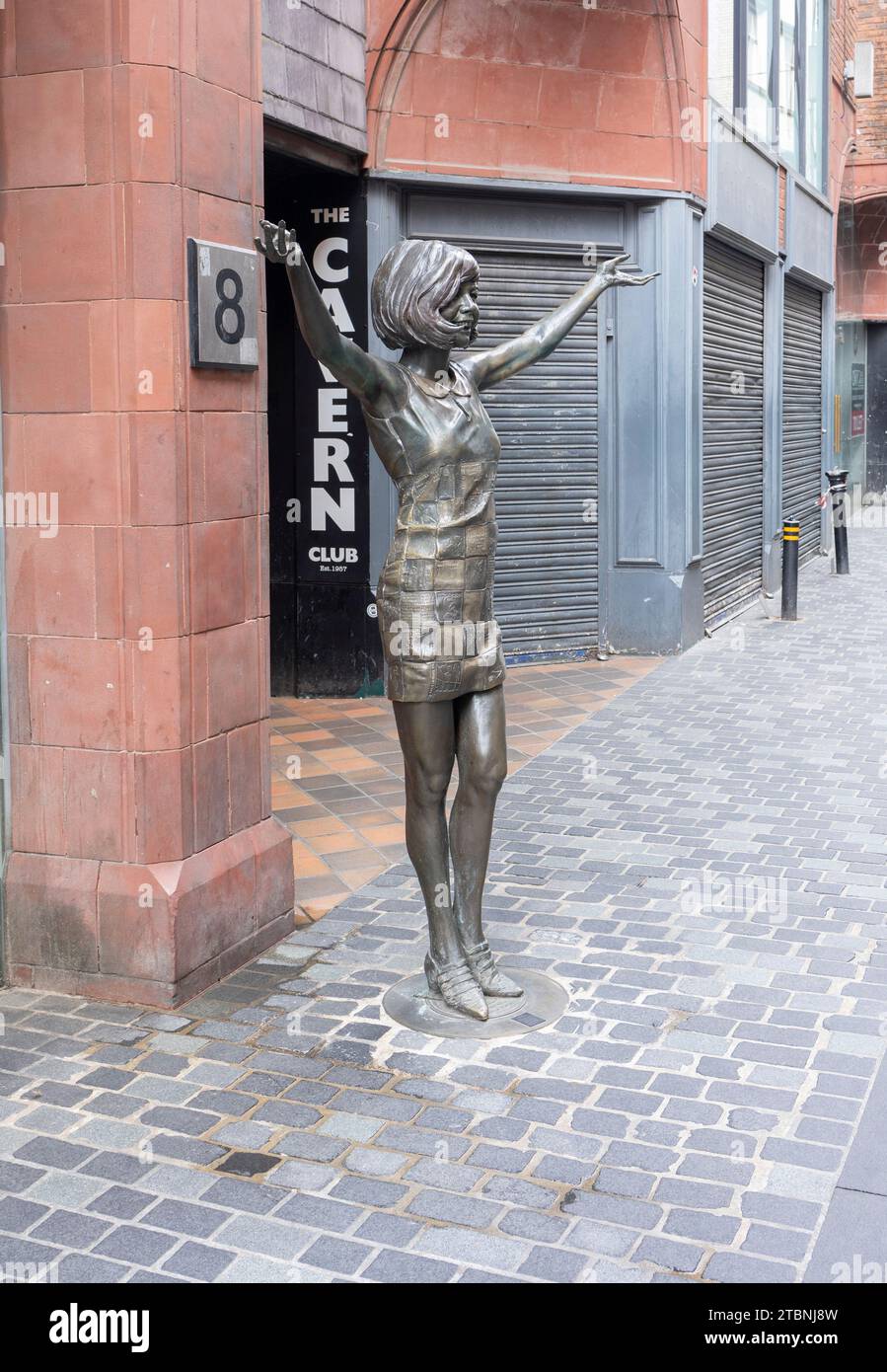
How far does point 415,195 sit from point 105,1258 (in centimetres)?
838

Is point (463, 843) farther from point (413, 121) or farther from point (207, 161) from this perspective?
point (413, 121)

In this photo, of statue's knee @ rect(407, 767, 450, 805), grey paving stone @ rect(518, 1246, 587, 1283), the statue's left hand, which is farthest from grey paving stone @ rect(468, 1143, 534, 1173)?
the statue's left hand

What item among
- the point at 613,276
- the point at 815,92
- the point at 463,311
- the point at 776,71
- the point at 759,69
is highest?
the point at 815,92

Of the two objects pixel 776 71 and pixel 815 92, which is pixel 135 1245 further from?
pixel 815 92

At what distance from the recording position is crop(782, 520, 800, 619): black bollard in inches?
526

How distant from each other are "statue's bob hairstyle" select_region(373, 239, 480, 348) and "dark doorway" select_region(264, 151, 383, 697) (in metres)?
5.31

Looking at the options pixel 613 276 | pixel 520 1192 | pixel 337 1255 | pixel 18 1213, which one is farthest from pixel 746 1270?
pixel 613 276

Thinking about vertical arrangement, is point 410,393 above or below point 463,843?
above

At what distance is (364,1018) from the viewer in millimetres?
4688

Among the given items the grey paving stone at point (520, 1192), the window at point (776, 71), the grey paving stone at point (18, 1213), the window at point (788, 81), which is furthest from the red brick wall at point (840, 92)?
the grey paving stone at point (18, 1213)

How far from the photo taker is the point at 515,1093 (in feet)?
13.6

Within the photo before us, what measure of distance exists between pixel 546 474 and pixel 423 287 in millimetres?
7120

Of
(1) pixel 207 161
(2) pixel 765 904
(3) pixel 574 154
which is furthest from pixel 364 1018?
(3) pixel 574 154

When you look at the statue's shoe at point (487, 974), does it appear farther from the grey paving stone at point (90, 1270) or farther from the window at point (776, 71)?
the window at point (776, 71)
